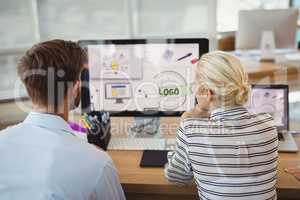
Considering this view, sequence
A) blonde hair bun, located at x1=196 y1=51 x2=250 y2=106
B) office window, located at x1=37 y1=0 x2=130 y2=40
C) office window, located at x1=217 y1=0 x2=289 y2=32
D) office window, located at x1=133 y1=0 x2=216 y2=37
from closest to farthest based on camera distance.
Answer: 1. blonde hair bun, located at x1=196 y1=51 x2=250 y2=106
2. office window, located at x1=37 y1=0 x2=130 y2=40
3. office window, located at x1=133 y1=0 x2=216 y2=37
4. office window, located at x1=217 y1=0 x2=289 y2=32

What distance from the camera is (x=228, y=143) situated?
1181 mm

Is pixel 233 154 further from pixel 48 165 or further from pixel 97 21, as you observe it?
pixel 97 21

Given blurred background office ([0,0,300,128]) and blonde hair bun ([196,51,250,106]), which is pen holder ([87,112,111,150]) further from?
blurred background office ([0,0,300,128])

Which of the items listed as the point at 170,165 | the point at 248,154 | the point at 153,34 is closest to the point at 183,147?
the point at 170,165

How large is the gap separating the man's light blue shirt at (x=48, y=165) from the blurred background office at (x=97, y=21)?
228 centimetres

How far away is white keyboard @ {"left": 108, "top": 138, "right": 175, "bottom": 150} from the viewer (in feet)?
5.39

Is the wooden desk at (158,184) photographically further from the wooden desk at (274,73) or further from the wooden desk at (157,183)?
the wooden desk at (274,73)

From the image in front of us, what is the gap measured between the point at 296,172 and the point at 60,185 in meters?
0.87

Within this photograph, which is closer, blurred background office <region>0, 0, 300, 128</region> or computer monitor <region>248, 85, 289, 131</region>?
computer monitor <region>248, 85, 289, 131</region>

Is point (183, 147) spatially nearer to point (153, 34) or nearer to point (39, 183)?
point (39, 183)

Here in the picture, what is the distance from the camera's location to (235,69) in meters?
1.23

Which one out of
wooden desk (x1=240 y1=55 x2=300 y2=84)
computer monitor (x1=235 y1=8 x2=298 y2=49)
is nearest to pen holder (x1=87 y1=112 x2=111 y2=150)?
wooden desk (x1=240 y1=55 x2=300 y2=84)

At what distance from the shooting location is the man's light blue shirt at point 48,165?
96 centimetres

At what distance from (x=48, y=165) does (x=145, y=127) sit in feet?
3.05
